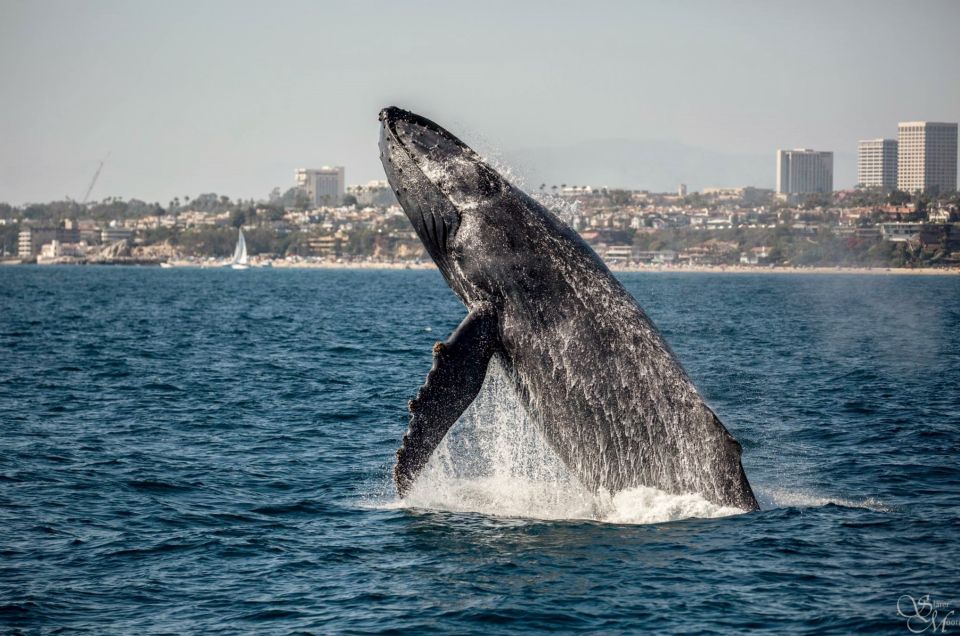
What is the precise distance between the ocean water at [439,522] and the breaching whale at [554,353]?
560 millimetres

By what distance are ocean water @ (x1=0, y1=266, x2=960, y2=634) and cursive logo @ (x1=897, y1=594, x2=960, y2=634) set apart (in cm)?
4

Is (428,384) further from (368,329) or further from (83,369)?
(368,329)

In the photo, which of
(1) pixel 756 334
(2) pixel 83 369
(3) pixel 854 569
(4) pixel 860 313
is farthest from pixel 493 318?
(4) pixel 860 313

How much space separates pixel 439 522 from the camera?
1308 centimetres

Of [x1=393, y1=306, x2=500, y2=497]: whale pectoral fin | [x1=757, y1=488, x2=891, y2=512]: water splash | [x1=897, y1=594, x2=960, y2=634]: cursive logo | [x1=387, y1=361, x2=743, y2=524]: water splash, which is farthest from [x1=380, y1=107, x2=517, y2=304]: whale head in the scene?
[x1=897, y1=594, x2=960, y2=634]: cursive logo

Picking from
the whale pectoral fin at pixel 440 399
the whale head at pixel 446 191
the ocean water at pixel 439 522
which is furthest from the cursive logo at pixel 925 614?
the whale head at pixel 446 191

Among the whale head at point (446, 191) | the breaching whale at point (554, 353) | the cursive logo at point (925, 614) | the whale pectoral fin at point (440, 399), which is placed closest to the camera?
the cursive logo at point (925, 614)

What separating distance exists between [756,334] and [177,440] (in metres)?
32.2

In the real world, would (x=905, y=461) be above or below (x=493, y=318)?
below

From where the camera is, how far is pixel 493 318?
38.9 feet

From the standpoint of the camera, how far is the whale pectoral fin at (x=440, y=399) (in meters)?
11.3

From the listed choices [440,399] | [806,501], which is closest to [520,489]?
[440,399]

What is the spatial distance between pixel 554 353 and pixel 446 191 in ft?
6.55

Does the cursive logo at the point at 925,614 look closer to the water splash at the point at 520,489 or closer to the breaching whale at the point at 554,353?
the breaching whale at the point at 554,353
